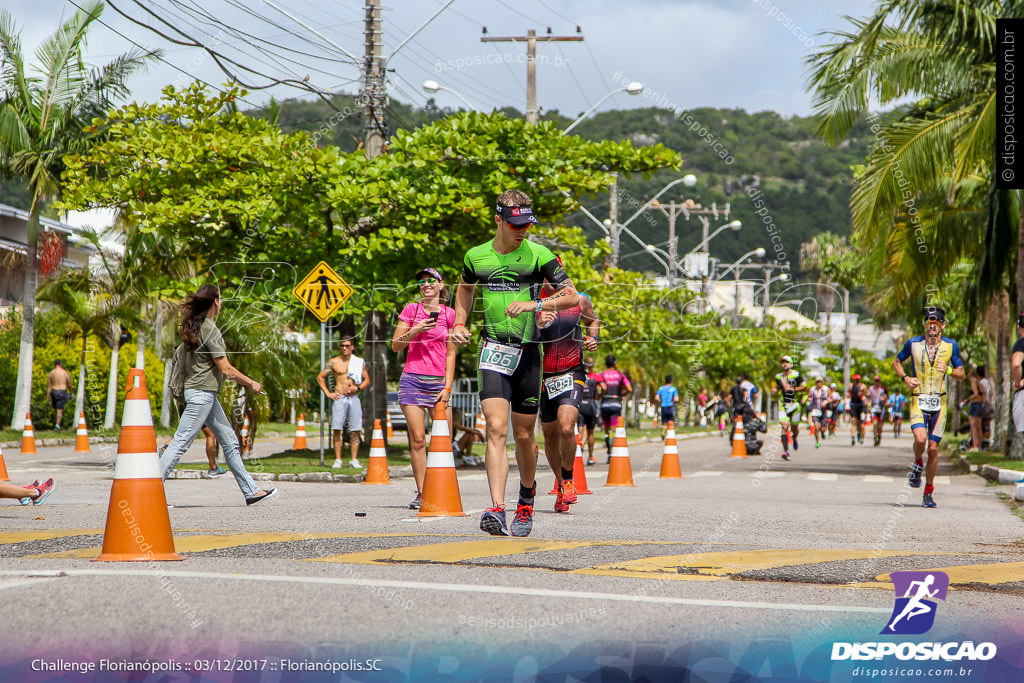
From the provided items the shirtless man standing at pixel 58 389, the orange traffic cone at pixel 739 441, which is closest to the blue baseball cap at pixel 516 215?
the orange traffic cone at pixel 739 441

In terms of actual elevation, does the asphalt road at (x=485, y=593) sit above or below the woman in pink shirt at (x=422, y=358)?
below

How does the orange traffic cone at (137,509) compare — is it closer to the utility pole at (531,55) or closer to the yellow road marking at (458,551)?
the yellow road marking at (458,551)

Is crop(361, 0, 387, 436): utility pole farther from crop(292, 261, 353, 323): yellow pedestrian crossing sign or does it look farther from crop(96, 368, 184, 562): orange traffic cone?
crop(96, 368, 184, 562): orange traffic cone

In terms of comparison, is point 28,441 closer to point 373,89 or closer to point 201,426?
point 373,89

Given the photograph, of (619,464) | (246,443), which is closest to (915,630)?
(619,464)

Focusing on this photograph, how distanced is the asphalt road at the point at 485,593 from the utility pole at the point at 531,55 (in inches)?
706

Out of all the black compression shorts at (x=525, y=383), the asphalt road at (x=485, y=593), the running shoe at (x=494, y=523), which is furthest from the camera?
the black compression shorts at (x=525, y=383)

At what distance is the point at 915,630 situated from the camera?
170 inches

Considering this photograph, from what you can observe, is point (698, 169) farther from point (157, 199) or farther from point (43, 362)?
point (157, 199)

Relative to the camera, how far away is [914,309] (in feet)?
105

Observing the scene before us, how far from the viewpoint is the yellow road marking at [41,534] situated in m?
6.70

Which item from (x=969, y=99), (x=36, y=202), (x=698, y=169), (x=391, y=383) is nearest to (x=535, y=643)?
(x=969, y=99)

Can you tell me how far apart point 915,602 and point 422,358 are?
6226 millimetres

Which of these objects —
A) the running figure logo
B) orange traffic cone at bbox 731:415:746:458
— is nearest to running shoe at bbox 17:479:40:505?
the running figure logo
